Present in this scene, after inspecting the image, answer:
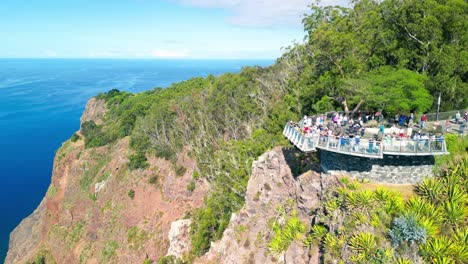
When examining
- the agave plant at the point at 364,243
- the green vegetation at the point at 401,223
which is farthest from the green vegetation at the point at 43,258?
the agave plant at the point at 364,243

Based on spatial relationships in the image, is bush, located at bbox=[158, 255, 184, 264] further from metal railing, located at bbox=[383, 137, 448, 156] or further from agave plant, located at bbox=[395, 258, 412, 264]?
metal railing, located at bbox=[383, 137, 448, 156]

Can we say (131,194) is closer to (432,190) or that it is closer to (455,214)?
(432,190)

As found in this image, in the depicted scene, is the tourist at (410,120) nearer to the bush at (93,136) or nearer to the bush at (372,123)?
the bush at (372,123)

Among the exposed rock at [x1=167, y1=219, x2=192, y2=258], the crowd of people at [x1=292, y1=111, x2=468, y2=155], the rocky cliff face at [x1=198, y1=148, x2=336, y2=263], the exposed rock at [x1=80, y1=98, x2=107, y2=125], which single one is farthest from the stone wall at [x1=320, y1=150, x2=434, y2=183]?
the exposed rock at [x1=80, y1=98, x2=107, y2=125]

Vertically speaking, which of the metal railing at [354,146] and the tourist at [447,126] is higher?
the tourist at [447,126]

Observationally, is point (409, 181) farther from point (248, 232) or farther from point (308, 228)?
point (248, 232)

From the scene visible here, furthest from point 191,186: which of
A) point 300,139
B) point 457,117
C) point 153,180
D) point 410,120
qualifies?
point 457,117

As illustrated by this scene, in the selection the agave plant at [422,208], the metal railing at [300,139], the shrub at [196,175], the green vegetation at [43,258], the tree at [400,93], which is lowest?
the green vegetation at [43,258]
